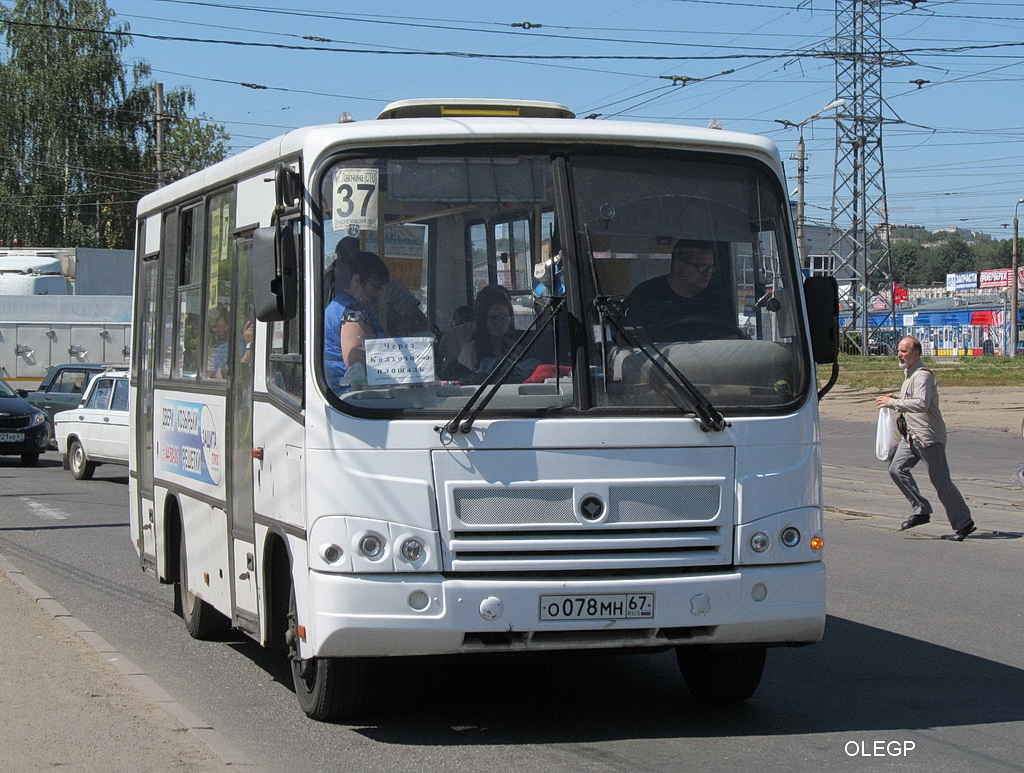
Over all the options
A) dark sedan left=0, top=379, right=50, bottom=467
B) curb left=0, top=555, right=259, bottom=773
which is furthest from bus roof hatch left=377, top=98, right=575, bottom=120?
dark sedan left=0, top=379, right=50, bottom=467

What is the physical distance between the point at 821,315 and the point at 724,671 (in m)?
1.74

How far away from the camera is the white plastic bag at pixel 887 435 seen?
14094 mm

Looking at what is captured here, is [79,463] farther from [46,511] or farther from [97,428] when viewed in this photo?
[46,511]

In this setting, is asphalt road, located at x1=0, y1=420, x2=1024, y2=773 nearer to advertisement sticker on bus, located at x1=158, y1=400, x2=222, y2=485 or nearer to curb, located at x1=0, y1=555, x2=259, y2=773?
curb, located at x1=0, y1=555, x2=259, y2=773

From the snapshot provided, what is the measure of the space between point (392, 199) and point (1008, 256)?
172609mm

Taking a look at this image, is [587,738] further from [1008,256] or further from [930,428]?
[1008,256]

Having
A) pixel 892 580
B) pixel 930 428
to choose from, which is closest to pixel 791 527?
pixel 892 580

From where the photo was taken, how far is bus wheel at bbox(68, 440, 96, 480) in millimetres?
21859

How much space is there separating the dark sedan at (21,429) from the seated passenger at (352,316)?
20.0 metres

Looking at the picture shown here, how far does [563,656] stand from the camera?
6164mm

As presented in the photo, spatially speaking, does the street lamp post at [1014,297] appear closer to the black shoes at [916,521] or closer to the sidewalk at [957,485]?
the sidewalk at [957,485]

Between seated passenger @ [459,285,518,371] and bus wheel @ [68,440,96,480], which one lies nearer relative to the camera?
seated passenger @ [459,285,518,371]

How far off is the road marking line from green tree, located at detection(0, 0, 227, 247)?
44834 millimetres

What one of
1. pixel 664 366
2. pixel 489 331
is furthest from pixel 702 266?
pixel 489 331
